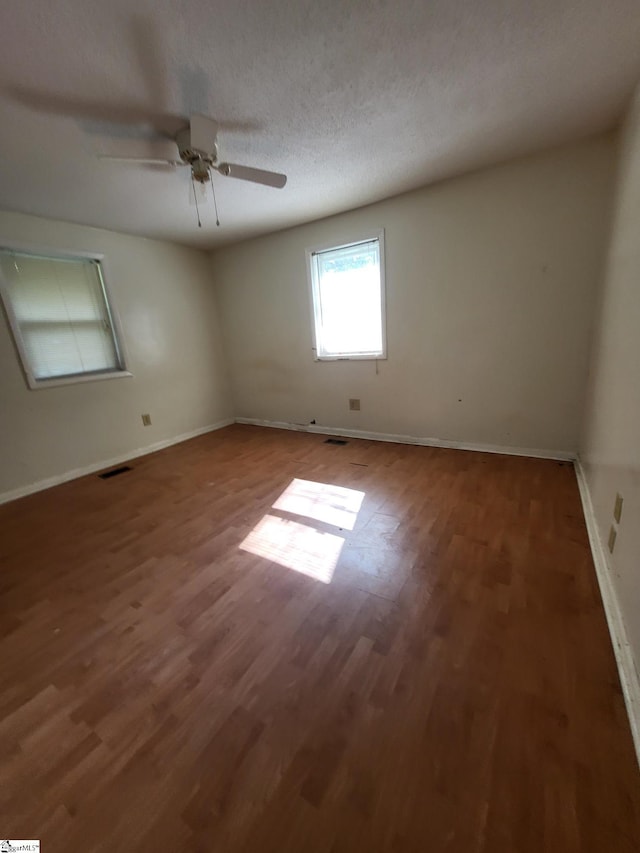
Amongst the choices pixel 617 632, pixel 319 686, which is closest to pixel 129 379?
pixel 319 686

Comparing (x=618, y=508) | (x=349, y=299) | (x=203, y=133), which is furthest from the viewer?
(x=349, y=299)

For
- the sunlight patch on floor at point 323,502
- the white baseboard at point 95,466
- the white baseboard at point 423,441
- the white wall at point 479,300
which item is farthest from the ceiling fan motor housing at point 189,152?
the white baseboard at point 95,466

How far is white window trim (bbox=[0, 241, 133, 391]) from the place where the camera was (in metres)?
2.71

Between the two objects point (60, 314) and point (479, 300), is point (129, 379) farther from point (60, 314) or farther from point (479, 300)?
point (479, 300)

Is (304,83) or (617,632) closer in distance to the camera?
(617,632)

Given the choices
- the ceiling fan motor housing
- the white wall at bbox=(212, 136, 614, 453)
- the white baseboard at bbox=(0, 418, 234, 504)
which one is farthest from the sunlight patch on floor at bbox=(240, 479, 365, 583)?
the ceiling fan motor housing

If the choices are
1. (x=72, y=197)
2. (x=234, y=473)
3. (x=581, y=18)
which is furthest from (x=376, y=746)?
(x=72, y=197)

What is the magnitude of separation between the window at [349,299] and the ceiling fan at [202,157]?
4.93 feet

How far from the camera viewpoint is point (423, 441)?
338 centimetres

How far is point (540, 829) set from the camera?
77 centimetres

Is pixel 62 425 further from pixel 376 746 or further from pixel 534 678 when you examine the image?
pixel 534 678

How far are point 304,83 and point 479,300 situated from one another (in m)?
2.02

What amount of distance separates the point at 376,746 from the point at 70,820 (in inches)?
33.3

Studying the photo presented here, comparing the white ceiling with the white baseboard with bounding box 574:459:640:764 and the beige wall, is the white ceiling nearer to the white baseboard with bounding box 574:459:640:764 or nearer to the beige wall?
the beige wall
